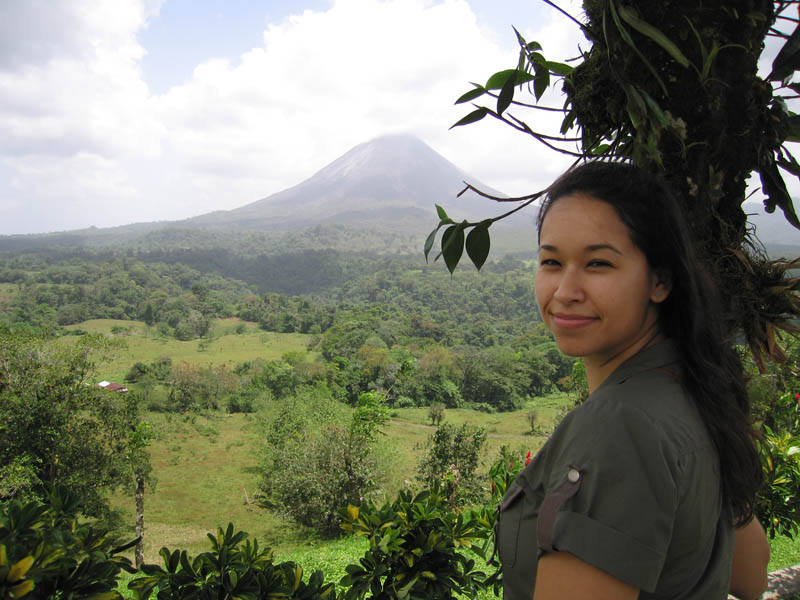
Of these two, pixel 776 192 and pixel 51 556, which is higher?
pixel 776 192

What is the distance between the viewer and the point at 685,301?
662mm

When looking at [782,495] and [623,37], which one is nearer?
[623,37]

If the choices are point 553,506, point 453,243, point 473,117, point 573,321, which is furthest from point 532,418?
point 553,506

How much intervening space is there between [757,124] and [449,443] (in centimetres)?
1486

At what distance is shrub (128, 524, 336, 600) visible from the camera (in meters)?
Answer: 0.98

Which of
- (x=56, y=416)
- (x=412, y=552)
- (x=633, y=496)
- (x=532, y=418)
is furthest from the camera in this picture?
(x=532, y=418)

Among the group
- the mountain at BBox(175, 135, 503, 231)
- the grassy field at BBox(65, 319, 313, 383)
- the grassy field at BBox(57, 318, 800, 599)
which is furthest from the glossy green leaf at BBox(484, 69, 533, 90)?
the mountain at BBox(175, 135, 503, 231)

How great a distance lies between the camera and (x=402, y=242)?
114125mm

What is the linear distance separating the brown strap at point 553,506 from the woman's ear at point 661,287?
27cm

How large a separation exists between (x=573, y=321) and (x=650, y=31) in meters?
0.48

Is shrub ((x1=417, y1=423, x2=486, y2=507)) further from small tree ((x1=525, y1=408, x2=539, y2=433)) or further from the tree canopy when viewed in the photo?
small tree ((x1=525, y1=408, x2=539, y2=433))

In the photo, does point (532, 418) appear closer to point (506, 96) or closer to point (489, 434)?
point (489, 434)

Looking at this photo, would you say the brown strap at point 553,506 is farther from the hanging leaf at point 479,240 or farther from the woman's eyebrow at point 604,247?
the hanging leaf at point 479,240

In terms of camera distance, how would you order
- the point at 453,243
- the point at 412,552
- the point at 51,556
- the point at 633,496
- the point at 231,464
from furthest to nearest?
the point at 231,464, the point at 412,552, the point at 453,243, the point at 51,556, the point at 633,496
